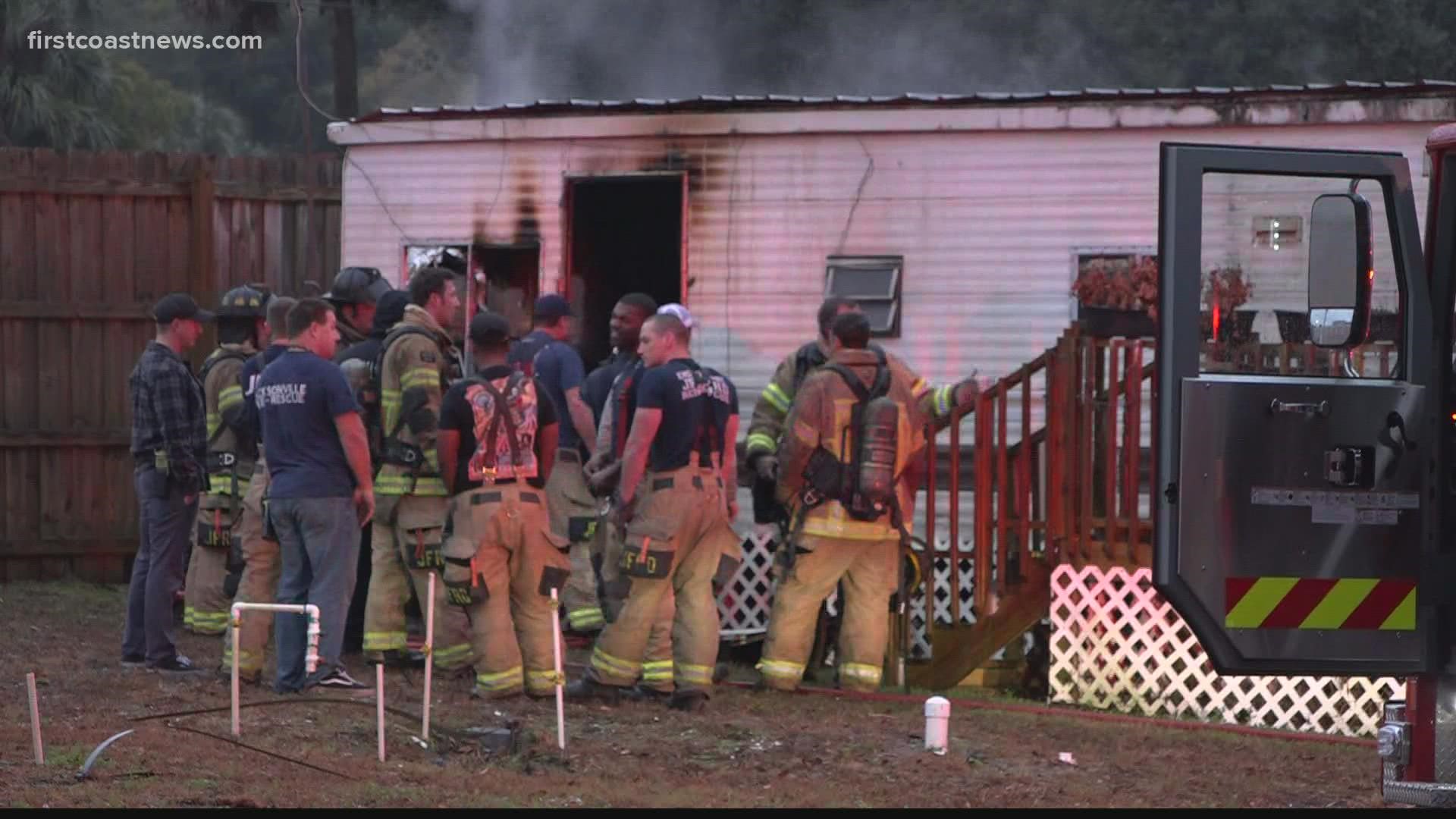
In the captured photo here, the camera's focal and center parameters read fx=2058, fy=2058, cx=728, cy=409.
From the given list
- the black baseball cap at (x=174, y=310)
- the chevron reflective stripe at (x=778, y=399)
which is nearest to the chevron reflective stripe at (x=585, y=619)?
the chevron reflective stripe at (x=778, y=399)

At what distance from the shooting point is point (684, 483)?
33.1 ft

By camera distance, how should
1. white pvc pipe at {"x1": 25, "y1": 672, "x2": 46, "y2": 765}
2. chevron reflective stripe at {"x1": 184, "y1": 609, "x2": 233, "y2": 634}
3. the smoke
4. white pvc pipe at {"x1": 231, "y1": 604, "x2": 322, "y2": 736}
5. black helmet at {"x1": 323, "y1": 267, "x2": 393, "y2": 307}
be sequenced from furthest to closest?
the smoke, chevron reflective stripe at {"x1": 184, "y1": 609, "x2": 233, "y2": 634}, black helmet at {"x1": 323, "y1": 267, "x2": 393, "y2": 307}, white pvc pipe at {"x1": 231, "y1": 604, "x2": 322, "y2": 736}, white pvc pipe at {"x1": 25, "y1": 672, "x2": 46, "y2": 765}

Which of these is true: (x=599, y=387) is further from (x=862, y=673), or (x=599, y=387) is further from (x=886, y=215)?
(x=862, y=673)

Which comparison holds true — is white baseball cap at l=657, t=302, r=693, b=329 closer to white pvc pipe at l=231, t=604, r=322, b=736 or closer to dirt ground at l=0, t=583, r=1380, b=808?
dirt ground at l=0, t=583, r=1380, b=808

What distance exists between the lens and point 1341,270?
5777mm

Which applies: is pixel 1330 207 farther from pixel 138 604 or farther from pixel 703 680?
pixel 138 604

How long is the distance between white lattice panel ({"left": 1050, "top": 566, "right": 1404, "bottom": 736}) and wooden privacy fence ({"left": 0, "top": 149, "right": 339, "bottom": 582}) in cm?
692

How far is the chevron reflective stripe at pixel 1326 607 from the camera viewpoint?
20.0 ft

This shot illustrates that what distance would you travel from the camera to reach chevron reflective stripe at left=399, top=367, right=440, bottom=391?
1034 cm

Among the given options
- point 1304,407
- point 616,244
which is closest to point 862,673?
point 1304,407

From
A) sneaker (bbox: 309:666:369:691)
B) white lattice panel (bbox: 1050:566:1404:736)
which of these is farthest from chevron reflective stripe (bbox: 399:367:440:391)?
white lattice panel (bbox: 1050:566:1404:736)

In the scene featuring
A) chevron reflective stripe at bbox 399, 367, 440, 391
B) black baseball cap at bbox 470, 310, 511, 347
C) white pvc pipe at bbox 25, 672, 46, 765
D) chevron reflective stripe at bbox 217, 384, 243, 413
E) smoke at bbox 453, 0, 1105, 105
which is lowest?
white pvc pipe at bbox 25, 672, 46, 765

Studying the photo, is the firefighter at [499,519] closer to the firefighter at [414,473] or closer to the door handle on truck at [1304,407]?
the firefighter at [414,473]

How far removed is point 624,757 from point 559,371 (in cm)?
362
